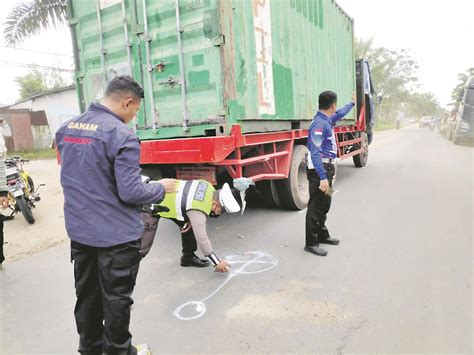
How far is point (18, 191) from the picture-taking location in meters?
5.29

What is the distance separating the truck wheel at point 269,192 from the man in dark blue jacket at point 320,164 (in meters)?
→ 1.54

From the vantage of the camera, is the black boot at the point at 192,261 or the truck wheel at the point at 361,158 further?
the truck wheel at the point at 361,158

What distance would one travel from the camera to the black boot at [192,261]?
352cm

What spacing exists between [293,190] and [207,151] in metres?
1.96

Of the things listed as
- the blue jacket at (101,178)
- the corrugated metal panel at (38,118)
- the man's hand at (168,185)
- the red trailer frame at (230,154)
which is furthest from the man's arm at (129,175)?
the corrugated metal panel at (38,118)

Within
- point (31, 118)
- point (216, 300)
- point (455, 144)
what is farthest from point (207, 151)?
point (31, 118)

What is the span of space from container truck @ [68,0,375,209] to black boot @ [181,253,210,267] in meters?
0.94

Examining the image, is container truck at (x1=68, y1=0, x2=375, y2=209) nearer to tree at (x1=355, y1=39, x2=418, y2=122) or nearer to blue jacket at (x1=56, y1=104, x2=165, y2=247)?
blue jacket at (x1=56, y1=104, x2=165, y2=247)

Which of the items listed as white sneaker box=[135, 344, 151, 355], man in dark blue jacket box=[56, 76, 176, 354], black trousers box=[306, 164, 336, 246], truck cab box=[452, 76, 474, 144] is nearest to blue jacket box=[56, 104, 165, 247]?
man in dark blue jacket box=[56, 76, 176, 354]

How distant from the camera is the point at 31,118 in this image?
1898 cm

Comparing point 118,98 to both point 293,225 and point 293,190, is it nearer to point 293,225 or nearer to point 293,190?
point 293,225

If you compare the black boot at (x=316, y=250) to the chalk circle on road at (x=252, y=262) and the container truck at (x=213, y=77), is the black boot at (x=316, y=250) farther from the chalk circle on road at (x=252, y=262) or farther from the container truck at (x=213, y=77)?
the container truck at (x=213, y=77)

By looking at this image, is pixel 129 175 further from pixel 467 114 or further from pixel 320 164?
pixel 467 114

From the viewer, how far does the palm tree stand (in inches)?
348
